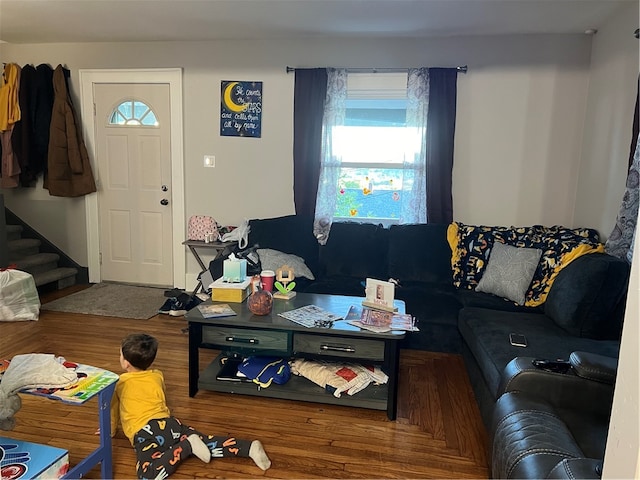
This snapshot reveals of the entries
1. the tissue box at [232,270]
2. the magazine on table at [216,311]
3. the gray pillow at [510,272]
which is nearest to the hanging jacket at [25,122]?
the tissue box at [232,270]

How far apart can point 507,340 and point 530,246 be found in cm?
121

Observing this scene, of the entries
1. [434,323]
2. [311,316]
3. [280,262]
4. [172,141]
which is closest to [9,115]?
[172,141]

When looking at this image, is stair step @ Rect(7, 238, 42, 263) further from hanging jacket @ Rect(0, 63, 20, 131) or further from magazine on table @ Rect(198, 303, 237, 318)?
magazine on table @ Rect(198, 303, 237, 318)

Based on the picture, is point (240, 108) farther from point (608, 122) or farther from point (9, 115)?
point (608, 122)

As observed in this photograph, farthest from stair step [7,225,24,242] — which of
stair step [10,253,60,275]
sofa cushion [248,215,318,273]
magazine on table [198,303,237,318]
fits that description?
magazine on table [198,303,237,318]

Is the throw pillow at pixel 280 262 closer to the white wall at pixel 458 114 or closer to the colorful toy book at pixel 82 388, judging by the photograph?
the white wall at pixel 458 114

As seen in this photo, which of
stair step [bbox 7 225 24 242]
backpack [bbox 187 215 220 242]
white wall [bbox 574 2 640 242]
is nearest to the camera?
white wall [bbox 574 2 640 242]

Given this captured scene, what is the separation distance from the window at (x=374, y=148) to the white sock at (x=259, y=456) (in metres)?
2.47

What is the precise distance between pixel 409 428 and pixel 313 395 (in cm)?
52

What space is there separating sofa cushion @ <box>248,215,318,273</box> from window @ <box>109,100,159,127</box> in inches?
60.7

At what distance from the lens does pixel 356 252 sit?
3811 millimetres

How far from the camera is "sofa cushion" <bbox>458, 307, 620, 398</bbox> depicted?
2238 millimetres

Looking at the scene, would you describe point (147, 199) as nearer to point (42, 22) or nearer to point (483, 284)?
point (42, 22)

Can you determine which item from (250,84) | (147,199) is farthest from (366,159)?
(147,199)
